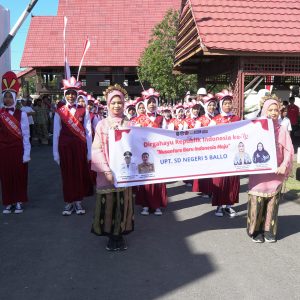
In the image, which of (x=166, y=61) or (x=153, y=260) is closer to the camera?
(x=153, y=260)

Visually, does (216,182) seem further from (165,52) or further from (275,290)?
(165,52)

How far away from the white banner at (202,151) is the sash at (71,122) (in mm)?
1878

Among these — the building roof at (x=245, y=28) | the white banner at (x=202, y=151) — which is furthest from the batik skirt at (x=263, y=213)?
the building roof at (x=245, y=28)

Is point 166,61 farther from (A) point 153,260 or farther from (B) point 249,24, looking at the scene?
(A) point 153,260

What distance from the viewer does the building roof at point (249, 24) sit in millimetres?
10664

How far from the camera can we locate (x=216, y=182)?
675 cm

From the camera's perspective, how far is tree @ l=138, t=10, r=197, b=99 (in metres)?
23.2

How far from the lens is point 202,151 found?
543cm

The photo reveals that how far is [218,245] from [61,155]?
2.86 m

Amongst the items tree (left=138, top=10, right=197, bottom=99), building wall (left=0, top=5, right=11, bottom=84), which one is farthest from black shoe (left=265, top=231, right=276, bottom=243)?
tree (left=138, top=10, right=197, bottom=99)

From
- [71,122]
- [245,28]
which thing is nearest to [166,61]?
[245,28]

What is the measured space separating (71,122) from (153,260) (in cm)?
275

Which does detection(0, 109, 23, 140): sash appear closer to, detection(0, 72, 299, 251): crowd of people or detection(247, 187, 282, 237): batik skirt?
detection(0, 72, 299, 251): crowd of people

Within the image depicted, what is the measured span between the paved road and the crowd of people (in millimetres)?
243
